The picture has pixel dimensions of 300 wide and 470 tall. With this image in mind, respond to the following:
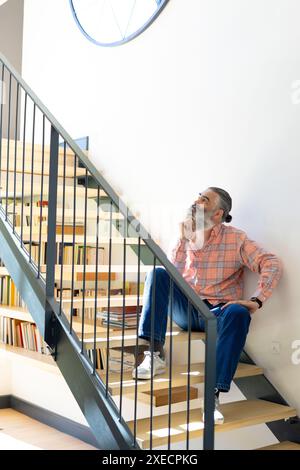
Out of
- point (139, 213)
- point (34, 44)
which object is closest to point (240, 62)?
point (139, 213)

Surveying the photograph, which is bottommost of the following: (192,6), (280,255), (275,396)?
(275,396)

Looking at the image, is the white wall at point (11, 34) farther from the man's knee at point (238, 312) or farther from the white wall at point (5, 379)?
the man's knee at point (238, 312)

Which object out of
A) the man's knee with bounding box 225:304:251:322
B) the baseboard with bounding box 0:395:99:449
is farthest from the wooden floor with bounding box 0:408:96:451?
the man's knee with bounding box 225:304:251:322

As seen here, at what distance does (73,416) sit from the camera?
451 centimetres

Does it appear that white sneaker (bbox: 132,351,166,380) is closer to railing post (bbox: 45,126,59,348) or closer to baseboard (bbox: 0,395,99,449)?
railing post (bbox: 45,126,59,348)

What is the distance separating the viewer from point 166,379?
2.88 meters

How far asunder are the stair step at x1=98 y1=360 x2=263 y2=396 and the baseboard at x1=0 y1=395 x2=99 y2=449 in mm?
1518

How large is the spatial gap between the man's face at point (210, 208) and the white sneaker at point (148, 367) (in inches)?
29.8

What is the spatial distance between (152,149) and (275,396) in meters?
1.73

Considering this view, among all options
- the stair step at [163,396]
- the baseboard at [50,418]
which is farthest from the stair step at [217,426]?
the baseboard at [50,418]

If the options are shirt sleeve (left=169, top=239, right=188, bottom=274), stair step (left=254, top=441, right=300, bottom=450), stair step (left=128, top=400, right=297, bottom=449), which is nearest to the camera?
stair step (left=128, top=400, right=297, bottom=449)

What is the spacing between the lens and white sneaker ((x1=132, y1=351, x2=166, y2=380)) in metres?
2.81
